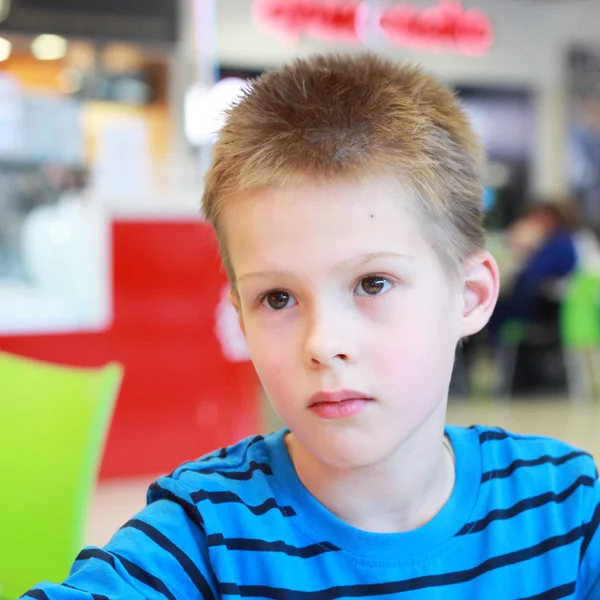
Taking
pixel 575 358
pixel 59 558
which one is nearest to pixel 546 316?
pixel 575 358

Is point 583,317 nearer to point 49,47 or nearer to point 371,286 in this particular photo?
point 49,47

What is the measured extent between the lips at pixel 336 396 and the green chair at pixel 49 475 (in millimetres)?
687

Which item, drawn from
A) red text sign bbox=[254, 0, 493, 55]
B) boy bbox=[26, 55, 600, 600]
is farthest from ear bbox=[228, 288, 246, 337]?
red text sign bbox=[254, 0, 493, 55]

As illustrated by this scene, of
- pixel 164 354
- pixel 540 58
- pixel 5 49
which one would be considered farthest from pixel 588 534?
pixel 540 58

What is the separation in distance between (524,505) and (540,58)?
8308 mm

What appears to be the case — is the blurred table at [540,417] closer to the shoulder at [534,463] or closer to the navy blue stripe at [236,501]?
the shoulder at [534,463]

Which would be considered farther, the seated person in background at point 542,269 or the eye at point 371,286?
the seated person in background at point 542,269

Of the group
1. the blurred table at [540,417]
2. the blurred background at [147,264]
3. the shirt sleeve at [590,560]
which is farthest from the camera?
the blurred table at [540,417]

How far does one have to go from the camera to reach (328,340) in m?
0.71

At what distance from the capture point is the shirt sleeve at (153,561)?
69cm

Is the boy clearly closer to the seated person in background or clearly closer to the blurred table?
the blurred table

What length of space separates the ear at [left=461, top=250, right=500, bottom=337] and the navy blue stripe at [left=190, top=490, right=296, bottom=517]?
0.24 metres

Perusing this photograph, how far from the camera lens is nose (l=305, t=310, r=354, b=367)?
71 centimetres

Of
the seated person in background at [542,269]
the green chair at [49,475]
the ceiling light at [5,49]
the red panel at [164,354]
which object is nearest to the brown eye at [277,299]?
the green chair at [49,475]
